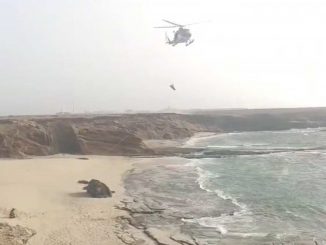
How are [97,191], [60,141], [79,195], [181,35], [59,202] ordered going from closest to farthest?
[59,202], [97,191], [79,195], [181,35], [60,141]

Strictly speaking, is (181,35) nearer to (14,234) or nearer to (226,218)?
(226,218)

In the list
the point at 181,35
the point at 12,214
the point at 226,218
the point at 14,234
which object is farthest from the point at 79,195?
the point at 181,35

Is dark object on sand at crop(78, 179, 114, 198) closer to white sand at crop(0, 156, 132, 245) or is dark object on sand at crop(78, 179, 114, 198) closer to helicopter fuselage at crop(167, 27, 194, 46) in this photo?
white sand at crop(0, 156, 132, 245)

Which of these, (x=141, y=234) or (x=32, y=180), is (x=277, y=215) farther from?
(x=32, y=180)

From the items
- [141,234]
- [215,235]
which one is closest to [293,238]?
[215,235]

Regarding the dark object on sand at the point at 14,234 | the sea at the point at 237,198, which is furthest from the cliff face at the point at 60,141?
the dark object on sand at the point at 14,234

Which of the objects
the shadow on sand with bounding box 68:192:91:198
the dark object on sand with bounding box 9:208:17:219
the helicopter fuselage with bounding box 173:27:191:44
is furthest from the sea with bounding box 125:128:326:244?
the helicopter fuselage with bounding box 173:27:191:44
